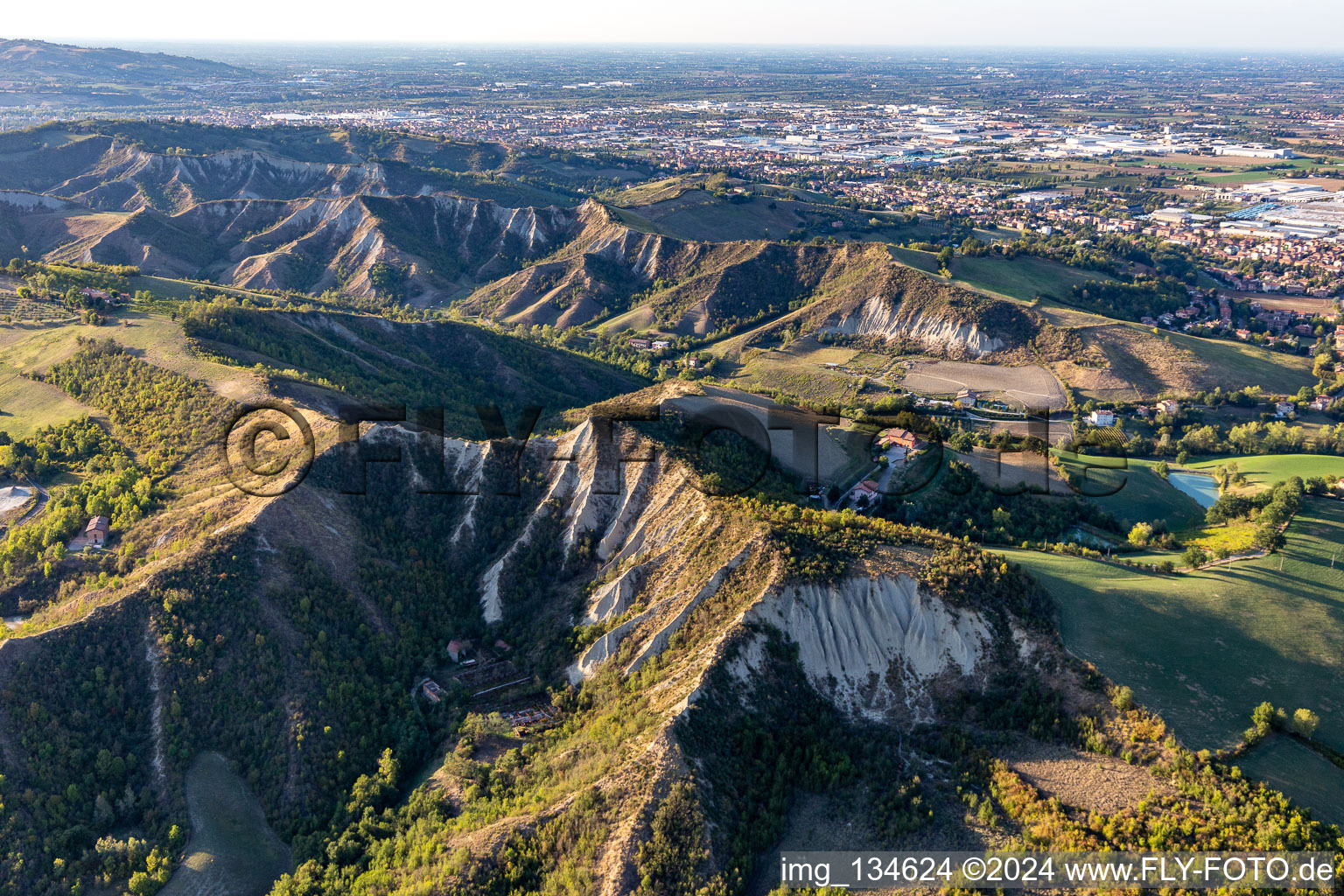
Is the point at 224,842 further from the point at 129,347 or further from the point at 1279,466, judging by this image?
the point at 1279,466

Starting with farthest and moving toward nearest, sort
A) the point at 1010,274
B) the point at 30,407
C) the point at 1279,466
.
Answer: the point at 1010,274 < the point at 1279,466 < the point at 30,407

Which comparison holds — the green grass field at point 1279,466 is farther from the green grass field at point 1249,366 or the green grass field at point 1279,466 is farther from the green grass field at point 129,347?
the green grass field at point 129,347

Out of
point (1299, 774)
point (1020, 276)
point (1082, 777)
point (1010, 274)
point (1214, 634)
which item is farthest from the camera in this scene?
point (1020, 276)

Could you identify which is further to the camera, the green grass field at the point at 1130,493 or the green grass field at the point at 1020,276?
the green grass field at the point at 1020,276

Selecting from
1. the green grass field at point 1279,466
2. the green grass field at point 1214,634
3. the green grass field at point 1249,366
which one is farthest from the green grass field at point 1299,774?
the green grass field at point 1249,366

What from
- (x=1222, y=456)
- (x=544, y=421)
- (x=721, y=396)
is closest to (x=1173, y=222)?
(x=1222, y=456)

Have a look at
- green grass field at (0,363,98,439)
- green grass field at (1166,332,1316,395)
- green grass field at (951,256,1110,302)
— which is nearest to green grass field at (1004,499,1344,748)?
green grass field at (1166,332,1316,395)

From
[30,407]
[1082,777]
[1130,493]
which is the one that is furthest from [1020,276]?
[30,407]
